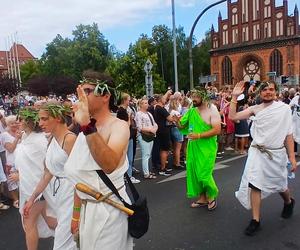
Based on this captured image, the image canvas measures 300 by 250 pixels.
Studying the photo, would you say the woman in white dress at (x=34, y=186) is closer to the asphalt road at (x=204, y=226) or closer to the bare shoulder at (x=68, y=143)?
the bare shoulder at (x=68, y=143)

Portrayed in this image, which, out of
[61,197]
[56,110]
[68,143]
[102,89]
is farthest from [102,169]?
[56,110]

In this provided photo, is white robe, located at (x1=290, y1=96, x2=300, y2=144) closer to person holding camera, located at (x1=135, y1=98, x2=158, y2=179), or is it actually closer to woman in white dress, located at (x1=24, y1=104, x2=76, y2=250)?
person holding camera, located at (x1=135, y1=98, x2=158, y2=179)

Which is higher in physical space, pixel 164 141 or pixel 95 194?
pixel 95 194

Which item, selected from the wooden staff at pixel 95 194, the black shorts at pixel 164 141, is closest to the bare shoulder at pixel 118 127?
the wooden staff at pixel 95 194

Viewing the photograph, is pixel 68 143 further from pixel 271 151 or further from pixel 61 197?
pixel 271 151

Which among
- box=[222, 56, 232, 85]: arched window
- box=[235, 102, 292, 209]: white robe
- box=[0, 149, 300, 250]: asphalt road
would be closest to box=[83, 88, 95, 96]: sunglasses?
box=[0, 149, 300, 250]: asphalt road

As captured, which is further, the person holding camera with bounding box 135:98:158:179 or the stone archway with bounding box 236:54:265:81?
the stone archway with bounding box 236:54:265:81

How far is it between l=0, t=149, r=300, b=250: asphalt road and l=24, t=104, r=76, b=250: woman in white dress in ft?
4.97

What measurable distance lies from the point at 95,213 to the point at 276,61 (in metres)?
54.8

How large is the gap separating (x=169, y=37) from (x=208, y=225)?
6183 centimetres

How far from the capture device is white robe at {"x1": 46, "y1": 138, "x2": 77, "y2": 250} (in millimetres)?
3027

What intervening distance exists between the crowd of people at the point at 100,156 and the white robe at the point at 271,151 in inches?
0.5

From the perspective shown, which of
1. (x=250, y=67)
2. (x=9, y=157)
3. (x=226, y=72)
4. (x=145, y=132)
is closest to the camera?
(x=9, y=157)

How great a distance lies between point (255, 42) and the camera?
5481 centimetres
